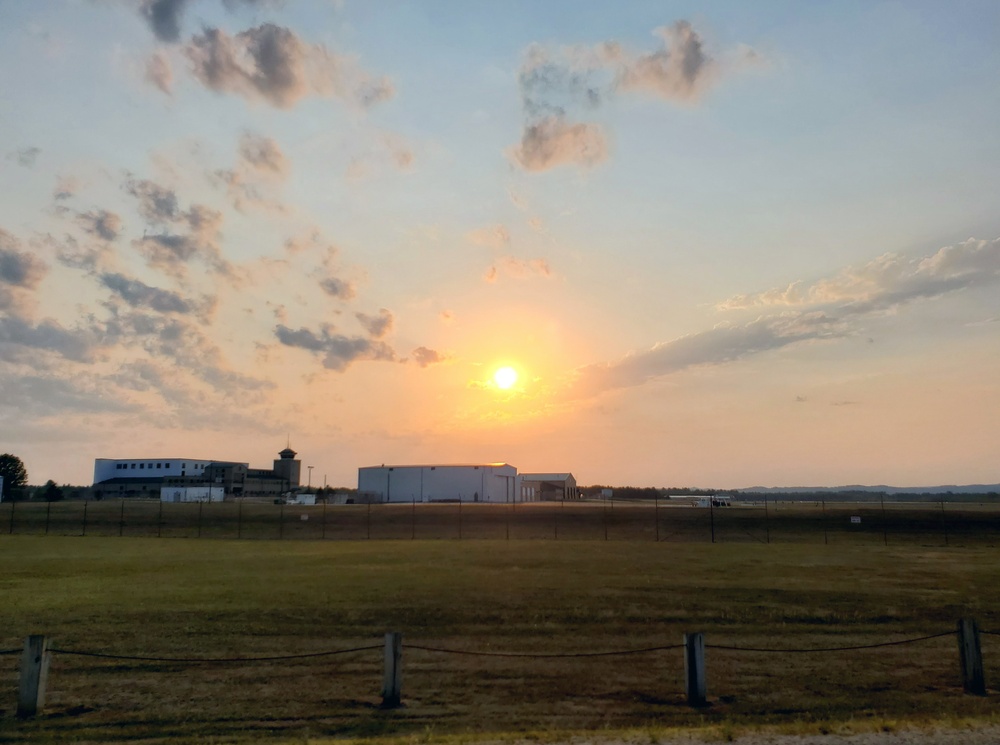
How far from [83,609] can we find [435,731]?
1589 cm

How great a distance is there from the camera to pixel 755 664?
16438 millimetres

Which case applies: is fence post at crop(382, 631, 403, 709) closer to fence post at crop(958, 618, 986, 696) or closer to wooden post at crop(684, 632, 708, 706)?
wooden post at crop(684, 632, 708, 706)

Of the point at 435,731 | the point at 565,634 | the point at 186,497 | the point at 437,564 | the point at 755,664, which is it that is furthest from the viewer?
the point at 186,497

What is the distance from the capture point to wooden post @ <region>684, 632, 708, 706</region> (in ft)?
43.1

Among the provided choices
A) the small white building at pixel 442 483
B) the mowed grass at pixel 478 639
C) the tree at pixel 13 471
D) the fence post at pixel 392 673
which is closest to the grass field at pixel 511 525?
the mowed grass at pixel 478 639

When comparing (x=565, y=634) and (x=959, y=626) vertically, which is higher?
(x=959, y=626)

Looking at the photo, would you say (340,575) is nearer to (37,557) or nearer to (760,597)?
(760,597)

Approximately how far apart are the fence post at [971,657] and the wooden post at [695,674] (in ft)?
16.9

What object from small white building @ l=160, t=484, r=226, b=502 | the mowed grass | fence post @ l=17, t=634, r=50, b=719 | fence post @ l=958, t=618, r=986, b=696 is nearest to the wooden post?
the mowed grass

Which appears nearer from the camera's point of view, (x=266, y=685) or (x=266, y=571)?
(x=266, y=685)

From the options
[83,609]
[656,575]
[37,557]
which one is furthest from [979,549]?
[37,557]

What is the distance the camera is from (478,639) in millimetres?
18922

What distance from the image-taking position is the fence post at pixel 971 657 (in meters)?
13.9

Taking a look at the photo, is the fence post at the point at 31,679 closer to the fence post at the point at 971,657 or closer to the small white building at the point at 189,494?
the fence post at the point at 971,657
